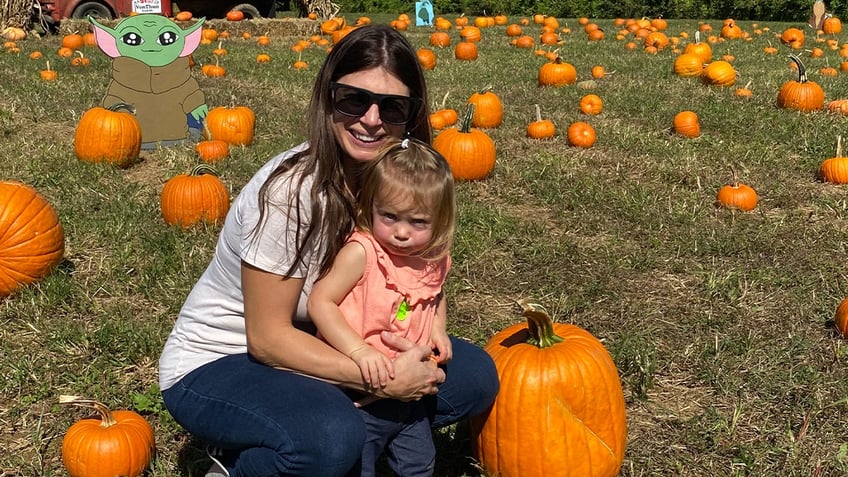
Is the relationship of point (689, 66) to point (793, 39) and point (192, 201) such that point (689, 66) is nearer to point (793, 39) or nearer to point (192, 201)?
point (793, 39)

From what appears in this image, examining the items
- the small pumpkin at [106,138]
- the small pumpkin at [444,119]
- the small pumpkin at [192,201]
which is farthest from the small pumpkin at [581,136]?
the small pumpkin at [106,138]

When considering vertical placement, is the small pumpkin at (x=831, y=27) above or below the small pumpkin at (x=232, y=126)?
above

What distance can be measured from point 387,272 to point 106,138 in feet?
14.3

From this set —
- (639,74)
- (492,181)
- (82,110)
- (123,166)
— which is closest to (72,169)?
(123,166)

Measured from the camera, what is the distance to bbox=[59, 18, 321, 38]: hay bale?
15.8 metres

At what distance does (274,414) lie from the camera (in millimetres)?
2367

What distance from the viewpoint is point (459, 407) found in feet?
8.95

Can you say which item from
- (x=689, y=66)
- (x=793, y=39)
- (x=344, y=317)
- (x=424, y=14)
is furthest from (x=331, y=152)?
(x=424, y=14)

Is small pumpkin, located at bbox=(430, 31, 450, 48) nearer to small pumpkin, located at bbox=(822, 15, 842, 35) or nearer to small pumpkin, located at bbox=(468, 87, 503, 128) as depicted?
small pumpkin, located at bbox=(468, 87, 503, 128)

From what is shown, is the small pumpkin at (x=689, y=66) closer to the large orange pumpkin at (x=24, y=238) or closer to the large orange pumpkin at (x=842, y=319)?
the large orange pumpkin at (x=842, y=319)

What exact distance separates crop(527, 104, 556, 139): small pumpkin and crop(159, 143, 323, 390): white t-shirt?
4.57 meters

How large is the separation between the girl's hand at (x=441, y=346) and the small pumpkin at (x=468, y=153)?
3.15 metres

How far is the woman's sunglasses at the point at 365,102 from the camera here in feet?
8.34

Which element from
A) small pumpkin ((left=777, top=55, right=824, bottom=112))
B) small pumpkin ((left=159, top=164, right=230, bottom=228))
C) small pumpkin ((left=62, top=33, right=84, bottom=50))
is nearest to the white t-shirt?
small pumpkin ((left=159, top=164, right=230, bottom=228))
